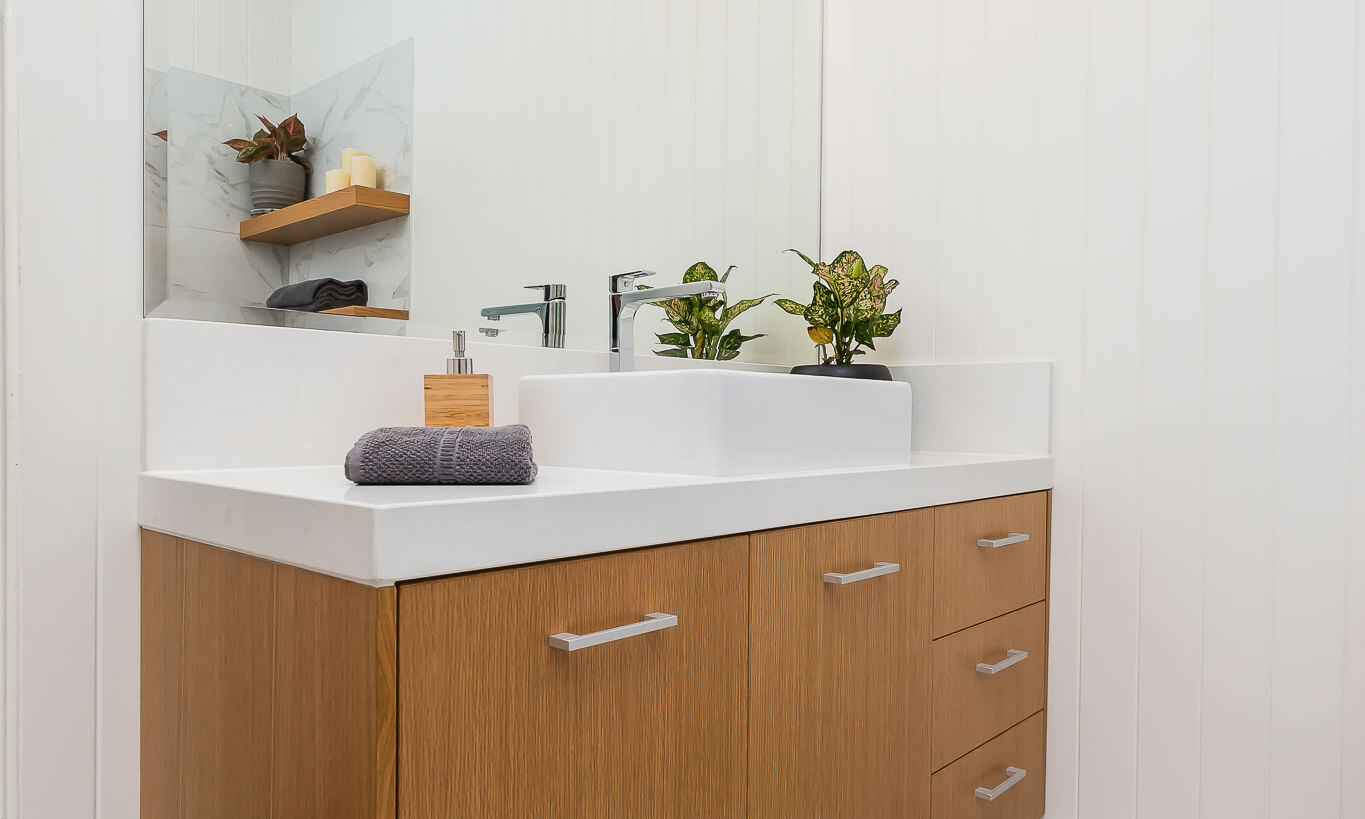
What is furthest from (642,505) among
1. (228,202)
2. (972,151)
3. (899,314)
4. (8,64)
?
(972,151)

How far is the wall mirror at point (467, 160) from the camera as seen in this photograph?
1.01 metres

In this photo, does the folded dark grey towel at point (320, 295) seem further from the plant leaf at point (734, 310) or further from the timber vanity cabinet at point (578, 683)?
the plant leaf at point (734, 310)

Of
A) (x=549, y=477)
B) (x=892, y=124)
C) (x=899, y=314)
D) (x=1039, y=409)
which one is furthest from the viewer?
(x=892, y=124)

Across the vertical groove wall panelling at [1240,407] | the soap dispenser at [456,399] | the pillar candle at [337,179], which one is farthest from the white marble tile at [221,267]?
the vertical groove wall panelling at [1240,407]

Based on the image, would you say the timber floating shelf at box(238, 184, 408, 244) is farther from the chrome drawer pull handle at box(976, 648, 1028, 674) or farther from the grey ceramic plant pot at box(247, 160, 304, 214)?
the chrome drawer pull handle at box(976, 648, 1028, 674)

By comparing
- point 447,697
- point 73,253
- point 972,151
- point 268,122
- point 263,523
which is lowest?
point 447,697

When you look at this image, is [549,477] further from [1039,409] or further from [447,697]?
[1039,409]

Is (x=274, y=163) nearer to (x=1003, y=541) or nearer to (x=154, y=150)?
(x=154, y=150)

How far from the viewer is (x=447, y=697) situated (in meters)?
0.67

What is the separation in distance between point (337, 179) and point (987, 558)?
105 cm

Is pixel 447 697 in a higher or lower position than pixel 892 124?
lower

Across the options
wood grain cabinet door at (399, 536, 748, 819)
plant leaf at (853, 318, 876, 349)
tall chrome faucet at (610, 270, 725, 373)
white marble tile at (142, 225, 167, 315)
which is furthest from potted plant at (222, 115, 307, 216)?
plant leaf at (853, 318, 876, 349)

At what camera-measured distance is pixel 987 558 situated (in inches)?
53.4

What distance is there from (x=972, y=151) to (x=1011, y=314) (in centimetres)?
32
